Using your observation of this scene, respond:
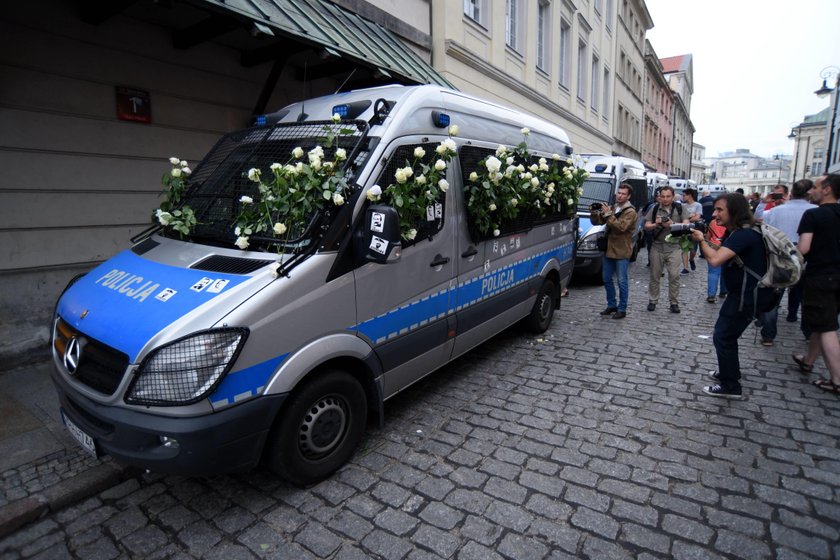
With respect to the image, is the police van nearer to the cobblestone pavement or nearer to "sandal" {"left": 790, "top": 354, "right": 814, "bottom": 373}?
the cobblestone pavement

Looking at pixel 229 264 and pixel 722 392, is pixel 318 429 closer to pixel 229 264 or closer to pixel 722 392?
pixel 229 264

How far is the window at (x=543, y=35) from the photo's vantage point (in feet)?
54.8

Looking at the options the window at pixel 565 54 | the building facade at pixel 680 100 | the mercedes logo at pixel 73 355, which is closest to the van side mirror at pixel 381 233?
the mercedes logo at pixel 73 355

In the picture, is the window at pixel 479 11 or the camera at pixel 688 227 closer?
the camera at pixel 688 227

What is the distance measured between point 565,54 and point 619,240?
15.3m

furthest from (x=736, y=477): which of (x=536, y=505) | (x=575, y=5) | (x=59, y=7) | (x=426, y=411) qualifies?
(x=575, y=5)

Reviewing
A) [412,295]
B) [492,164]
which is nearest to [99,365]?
[412,295]

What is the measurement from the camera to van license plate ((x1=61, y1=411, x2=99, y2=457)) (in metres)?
2.74

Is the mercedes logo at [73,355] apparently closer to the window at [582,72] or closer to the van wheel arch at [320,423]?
the van wheel arch at [320,423]

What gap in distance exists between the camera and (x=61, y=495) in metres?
3.00

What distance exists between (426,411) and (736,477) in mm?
2288

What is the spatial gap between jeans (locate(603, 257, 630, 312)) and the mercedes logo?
6.47 m

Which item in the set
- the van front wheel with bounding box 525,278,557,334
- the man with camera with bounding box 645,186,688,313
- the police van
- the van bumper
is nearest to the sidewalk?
the police van

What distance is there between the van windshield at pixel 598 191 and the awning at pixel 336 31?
415 cm
